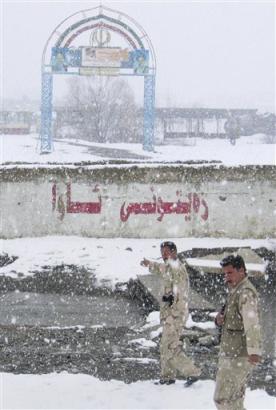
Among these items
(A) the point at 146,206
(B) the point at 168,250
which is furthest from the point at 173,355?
(A) the point at 146,206

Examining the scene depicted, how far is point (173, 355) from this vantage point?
6.56 meters

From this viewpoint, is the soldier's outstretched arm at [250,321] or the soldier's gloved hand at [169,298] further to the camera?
the soldier's gloved hand at [169,298]

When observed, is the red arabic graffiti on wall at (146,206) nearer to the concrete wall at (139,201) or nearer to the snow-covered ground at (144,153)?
the concrete wall at (139,201)

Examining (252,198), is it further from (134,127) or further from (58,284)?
(134,127)

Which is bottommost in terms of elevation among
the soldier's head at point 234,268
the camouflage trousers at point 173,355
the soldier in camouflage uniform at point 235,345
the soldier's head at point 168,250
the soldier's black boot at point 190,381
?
the soldier's black boot at point 190,381

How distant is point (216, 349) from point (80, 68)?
28954 millimetres

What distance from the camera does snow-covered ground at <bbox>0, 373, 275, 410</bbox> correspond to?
608cm

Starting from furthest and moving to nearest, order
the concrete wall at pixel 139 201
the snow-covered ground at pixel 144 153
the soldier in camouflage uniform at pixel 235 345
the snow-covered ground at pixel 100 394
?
the snow-covered ground at pixel 144 153
the concrete wall at pixel 139 201
the snow-covered ground at pixel 100 394
the soldier in camouflage uniform at pixel 235 345

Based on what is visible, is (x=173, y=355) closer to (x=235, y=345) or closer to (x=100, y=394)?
(x=100, y=394)

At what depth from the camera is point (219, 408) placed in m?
5.09

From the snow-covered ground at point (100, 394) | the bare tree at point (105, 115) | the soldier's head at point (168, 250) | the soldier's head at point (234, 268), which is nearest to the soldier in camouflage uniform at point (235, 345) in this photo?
the soldier's head at point (234, 268)

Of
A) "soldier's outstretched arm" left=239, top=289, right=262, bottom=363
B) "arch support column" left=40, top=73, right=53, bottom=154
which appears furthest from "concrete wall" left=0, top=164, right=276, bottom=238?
"arch support column" left=40, top=73, right=53, bottom=154

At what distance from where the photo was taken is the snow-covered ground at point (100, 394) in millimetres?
6082

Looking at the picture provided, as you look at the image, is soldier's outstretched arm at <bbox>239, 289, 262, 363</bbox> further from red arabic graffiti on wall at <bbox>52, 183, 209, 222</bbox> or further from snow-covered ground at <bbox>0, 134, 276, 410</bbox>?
red arabic graffiti on wall at <bbox>52, 183, 209, 222</bbox>
